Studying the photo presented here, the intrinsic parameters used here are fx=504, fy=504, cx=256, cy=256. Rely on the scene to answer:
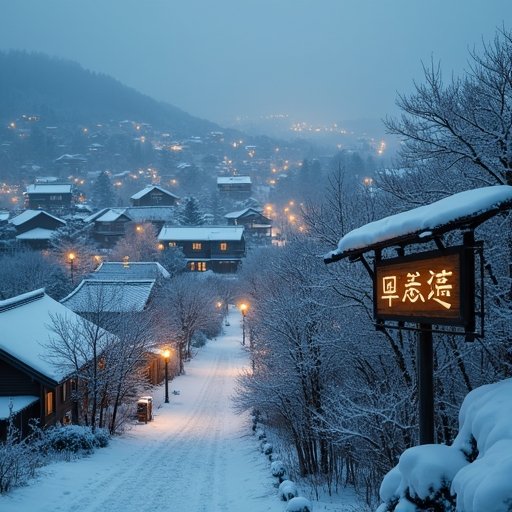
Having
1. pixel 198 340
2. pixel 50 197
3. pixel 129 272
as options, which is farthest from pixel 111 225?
pixel 198 340

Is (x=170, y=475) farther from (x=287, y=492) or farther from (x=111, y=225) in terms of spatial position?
(x=111, y=225)

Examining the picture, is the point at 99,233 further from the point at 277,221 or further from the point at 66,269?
the point at 277,221

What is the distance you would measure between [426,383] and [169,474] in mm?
10792

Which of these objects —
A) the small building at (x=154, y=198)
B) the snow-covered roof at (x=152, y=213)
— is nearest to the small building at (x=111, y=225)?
the snow-covered roof at (x=152, y=213)

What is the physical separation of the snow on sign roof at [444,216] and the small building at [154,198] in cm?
9118

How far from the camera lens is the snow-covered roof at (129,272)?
49.4 m

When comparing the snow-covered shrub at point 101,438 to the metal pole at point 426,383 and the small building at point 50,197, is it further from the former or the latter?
the small building at point 50,197

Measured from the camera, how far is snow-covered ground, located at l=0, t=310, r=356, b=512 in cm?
1156

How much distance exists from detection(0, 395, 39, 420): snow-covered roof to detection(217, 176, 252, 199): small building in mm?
99115

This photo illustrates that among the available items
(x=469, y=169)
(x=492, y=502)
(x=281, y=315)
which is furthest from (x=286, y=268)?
(x=492, y=502)

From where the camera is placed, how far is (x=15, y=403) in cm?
1986

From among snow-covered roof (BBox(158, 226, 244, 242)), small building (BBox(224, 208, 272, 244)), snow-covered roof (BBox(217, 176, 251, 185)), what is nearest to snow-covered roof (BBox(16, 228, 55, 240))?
snow-covered roof (BBox(158, 226, 244, 242))

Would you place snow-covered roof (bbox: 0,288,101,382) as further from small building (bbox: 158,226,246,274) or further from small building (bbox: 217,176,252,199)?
small building (bbox: 217,176,252,199)

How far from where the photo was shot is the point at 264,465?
52.4 feet
